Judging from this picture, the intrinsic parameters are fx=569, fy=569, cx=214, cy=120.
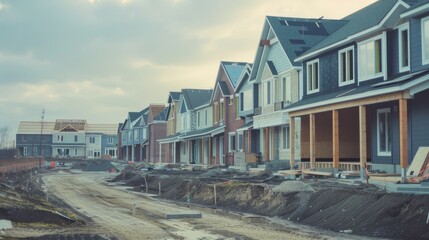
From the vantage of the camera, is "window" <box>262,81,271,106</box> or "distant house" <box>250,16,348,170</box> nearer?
"distant house" <box>250,16,348,170</box>

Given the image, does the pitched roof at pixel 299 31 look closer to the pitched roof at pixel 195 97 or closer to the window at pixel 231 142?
the window at pixel 231 142

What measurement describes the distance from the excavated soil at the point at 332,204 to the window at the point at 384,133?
360 centimetres

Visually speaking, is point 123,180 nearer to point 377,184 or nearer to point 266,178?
point 266,178

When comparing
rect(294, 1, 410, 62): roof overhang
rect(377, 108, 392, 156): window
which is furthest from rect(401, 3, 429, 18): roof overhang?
rect(377, 108, 392, 156): window

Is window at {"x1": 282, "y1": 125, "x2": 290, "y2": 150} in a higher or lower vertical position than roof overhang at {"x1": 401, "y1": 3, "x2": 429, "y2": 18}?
lower

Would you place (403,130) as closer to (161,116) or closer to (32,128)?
(161,116)

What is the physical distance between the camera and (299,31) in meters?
35.7

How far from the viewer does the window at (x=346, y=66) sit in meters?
27.3

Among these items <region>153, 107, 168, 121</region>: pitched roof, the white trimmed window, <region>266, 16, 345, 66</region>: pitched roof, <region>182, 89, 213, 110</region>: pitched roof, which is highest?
<region>266, 16, 345, 66</region>: pitched roof

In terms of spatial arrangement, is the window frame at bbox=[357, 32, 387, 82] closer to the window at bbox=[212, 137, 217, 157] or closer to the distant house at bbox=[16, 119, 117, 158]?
the window at bbox=[212, 137, 217, 157]

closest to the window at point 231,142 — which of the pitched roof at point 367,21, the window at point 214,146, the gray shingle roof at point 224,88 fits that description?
the gray shingle roof at point 224,88

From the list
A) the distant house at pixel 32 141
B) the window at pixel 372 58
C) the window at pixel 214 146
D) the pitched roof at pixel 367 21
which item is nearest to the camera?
the window at pixel 372 58

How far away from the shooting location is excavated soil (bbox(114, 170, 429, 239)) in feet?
44.7

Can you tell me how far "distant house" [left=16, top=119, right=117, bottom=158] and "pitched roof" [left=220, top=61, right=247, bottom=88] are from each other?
247 ft
